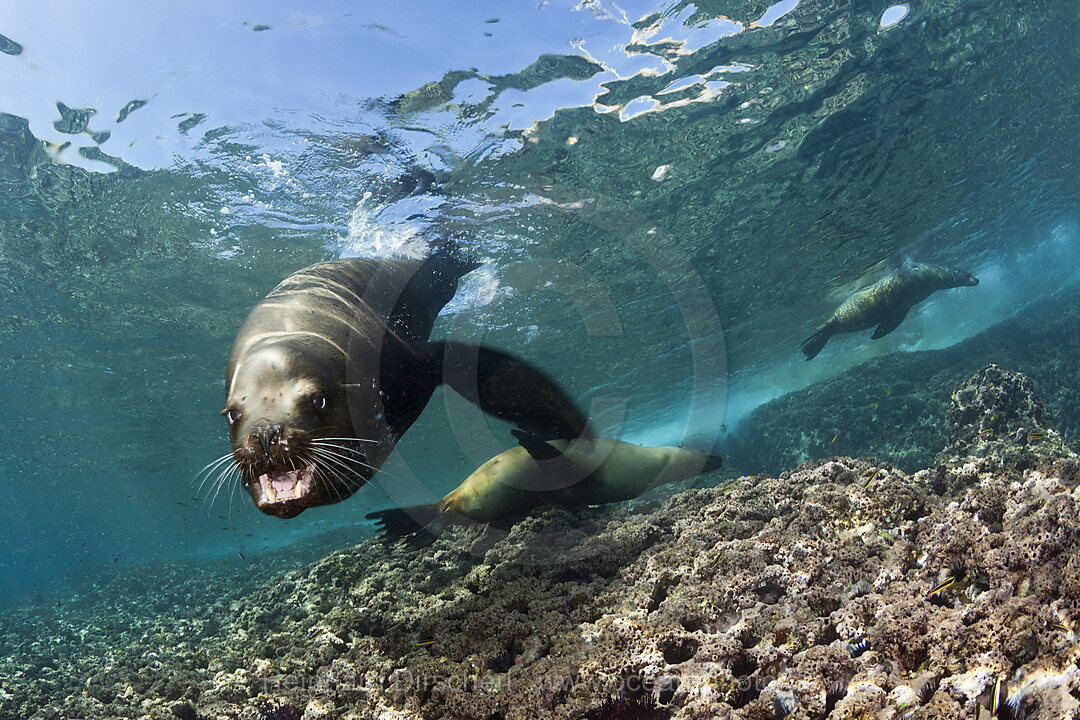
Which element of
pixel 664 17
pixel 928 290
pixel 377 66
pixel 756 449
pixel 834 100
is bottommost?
pixel 756 449

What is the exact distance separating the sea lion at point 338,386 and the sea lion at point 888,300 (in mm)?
13081

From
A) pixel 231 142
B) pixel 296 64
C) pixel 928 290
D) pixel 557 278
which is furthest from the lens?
pixel 928 290

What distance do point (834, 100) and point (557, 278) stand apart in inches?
281

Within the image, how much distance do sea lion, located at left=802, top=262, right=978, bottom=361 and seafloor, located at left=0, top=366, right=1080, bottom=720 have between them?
33.7ft

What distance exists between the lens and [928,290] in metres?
16.2

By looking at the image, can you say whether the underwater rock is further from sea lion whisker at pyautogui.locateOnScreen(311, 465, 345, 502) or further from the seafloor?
sea lion whisker at pyautogui.locateOnScreen(311, 465, 345, 502)

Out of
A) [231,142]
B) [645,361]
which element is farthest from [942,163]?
[231,142]

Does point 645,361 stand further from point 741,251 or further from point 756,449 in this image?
point 741,251

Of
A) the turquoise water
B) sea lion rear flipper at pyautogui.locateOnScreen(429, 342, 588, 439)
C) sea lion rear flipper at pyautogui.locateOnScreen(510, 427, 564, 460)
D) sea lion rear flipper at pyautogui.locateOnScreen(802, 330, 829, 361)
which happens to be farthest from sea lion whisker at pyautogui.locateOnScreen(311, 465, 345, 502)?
sea lion rear flipper at pyautogui.locateOnScreen(802, 330, 829, 361)

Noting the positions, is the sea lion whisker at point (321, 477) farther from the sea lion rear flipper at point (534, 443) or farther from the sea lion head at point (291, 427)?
the sea lion rear flipper at point (534, 443)

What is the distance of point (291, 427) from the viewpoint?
8.04 feet

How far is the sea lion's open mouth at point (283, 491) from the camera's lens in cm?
235

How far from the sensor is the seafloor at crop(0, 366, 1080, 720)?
73.2 inches

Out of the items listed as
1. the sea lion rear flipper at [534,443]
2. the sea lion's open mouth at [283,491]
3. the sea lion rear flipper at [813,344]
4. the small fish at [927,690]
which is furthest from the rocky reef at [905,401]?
the sea lion's open mouth at [283,491]
